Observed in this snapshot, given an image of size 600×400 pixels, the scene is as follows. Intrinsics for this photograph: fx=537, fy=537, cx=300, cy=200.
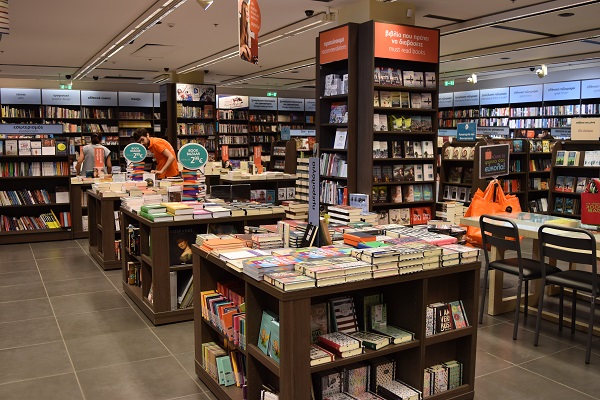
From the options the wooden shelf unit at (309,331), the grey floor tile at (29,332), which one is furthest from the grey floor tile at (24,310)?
the wooden shelf unit at (309,331)

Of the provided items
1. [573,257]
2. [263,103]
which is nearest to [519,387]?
[573,257]

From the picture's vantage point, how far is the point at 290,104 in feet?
60.6

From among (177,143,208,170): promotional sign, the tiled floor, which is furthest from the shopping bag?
(177,143,208,170): promotional sign

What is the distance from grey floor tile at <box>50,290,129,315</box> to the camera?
17.4 feet

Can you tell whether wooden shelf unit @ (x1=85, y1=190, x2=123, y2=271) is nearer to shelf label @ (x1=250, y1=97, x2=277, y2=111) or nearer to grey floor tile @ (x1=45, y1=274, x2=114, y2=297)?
grey floor tile @ (x1=45, y1=274, x2=114, y2=297)

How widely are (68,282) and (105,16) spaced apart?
4.16 meters

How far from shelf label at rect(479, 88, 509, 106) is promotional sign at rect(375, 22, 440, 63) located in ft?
29.1

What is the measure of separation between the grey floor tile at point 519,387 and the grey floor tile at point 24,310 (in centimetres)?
393

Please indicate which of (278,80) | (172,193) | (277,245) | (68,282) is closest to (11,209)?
(68,282)

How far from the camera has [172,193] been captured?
5.45m

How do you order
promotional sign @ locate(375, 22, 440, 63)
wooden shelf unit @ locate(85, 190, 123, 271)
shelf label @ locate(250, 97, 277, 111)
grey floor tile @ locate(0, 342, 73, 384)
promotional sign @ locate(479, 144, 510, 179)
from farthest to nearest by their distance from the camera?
1. shelf label @ locate(250, 97, 277, 111)
2. wooden shelf unit @ locate(85, 190, 123, 271)
3. promotional sign @ locate(375, 22, 440, 63)
4. promotional sign @ locate(479, 144, 510, 179)
5. grey floor tile @ locate(0, 342, 73, 384)

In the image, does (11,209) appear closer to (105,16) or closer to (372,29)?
(105,16)

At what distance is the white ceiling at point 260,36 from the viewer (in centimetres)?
747

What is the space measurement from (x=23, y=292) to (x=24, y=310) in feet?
2.32
